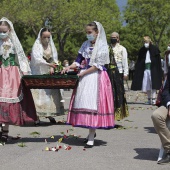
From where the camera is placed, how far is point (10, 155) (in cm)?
624

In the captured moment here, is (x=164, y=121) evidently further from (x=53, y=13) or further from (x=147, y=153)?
(x=53, y=13)

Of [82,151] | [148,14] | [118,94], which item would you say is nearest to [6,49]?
[82,151]

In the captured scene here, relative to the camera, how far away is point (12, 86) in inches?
277

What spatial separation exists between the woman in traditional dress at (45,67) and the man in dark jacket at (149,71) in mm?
5417

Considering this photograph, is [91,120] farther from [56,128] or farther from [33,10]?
[33,10]

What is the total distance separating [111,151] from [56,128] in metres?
2.47

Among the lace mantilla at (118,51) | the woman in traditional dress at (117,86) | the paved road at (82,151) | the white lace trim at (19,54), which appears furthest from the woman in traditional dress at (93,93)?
the lace mantilla at (118,51)

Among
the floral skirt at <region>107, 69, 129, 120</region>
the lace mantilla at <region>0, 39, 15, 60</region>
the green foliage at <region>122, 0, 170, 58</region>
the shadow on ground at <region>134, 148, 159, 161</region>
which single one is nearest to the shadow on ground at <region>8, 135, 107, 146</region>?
the shadow on ground at <region>134, 148, 159, 161</region>

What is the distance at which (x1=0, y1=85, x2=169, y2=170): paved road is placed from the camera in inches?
222

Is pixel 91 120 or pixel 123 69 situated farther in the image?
pixel 123 69

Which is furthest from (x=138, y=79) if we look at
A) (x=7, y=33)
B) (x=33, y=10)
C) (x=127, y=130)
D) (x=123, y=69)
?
(x=33, y=10)

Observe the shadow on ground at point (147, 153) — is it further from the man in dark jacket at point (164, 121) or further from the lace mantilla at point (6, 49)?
the lace mantilla at point (6, 49)

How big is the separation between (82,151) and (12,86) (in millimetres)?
1426

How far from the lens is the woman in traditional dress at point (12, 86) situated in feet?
22.9
